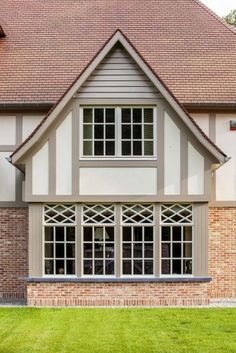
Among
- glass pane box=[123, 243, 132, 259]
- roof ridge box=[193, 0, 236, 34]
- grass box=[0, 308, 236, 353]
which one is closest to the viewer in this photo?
grass box=[0, 308, 236, 353]

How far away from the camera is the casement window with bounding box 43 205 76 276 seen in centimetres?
1625

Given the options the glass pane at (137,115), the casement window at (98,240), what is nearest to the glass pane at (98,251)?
the casement window at (98,240)

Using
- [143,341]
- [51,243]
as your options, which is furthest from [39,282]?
[143,341]

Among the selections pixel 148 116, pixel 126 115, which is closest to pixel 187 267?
pixel 148 116

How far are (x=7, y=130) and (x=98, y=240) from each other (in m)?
4.53

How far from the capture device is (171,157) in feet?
53.4

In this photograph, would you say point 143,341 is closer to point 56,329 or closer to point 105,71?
point 56,329

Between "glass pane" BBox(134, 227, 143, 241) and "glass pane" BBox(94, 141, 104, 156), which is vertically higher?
"glass pane" BBox(94, 141, 104, 156)

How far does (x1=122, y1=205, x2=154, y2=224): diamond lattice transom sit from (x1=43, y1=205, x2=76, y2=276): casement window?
140 centimetres

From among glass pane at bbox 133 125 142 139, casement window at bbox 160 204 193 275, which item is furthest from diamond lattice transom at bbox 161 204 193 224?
glass pane at bbox 133 125 142 139

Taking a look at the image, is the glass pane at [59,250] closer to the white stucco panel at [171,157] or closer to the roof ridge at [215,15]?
the white stucco panel at [171,157]

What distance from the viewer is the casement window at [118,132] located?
16.3 m

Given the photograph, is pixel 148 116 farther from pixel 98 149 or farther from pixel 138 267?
pixel 138 267

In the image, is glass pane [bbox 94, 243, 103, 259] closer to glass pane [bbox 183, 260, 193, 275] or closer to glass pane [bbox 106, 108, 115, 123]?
glass pane [bbox 183, 260, 193, 275]
